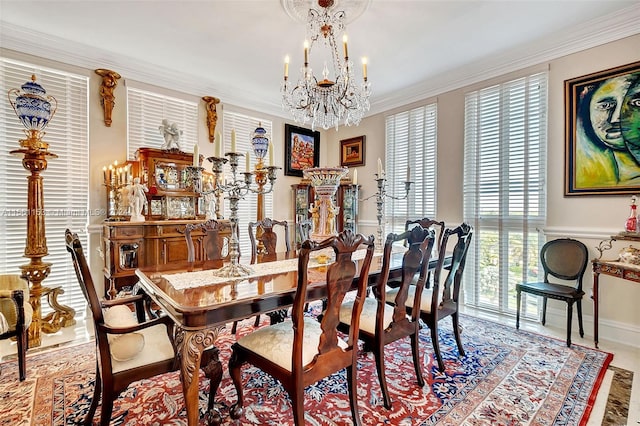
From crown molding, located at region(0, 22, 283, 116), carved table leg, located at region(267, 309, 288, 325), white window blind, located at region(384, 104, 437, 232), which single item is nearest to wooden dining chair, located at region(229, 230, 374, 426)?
carved table leg, located at region(267, 309, 288, 325)

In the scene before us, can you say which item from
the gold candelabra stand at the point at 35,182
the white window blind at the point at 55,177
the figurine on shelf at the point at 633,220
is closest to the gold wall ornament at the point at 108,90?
the white window blind at the point at 55,177

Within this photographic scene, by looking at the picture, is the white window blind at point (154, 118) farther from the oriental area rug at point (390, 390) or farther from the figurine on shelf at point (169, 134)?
the oriental area rug at point (390, 390)

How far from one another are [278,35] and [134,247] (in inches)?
103

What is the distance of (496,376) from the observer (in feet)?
7.02

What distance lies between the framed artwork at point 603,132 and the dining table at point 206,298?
2.39m

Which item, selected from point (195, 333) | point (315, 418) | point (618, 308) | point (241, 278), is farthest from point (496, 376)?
point (195, 333)

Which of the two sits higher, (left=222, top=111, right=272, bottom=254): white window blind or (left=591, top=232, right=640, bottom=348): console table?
(left=222, top=111, right=272, bottom=254): white window blind

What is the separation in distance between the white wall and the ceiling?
0.14m

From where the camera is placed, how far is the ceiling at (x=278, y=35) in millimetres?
2541

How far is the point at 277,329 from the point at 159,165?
8.67 ft

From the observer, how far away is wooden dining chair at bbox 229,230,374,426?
4.49 ft

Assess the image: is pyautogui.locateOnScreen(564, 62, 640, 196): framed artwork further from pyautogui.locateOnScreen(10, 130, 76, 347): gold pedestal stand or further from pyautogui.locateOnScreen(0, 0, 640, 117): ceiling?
pyautogui.locateOnScreen(10, 130, 76, 347): gold pedestal stand

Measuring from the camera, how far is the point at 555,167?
3066mm

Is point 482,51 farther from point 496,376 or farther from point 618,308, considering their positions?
point 496,376
